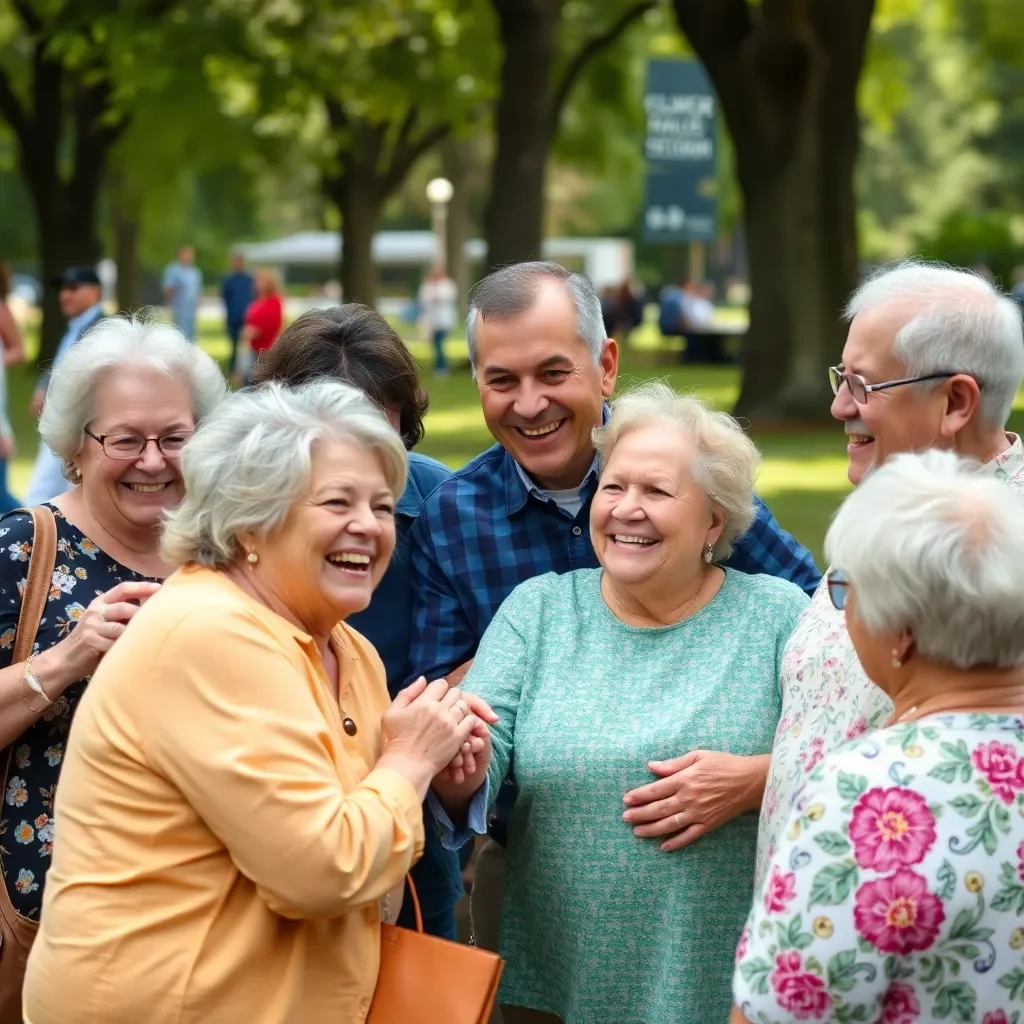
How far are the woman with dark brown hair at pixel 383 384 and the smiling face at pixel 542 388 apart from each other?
22cm

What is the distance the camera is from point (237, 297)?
98.3ft

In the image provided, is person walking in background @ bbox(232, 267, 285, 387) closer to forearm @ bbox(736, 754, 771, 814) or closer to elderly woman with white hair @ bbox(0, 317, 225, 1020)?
elderly woman with white hair @ bbox(0, 317, 225, 1020)

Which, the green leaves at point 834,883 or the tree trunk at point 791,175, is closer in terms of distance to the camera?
the green leaves at point 834,883

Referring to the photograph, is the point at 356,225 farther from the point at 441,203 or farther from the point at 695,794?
the point at 695,794

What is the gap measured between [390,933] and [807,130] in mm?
15495

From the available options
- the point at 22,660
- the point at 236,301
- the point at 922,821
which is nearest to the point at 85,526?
the point at 22,660

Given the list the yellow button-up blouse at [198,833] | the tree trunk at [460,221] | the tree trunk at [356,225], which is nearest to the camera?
the yellow button-up blouse at [198,833]

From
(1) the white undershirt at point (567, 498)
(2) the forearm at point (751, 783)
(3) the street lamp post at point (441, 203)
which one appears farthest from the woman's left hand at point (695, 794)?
(3) the street lamp post at point (441, 203)

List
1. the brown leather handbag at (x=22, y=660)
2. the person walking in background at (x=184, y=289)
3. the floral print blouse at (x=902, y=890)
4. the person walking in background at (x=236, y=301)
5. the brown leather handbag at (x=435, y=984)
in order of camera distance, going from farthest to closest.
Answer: the person walking in background at (x=184, y=289)
the person walking in background at (x=236, y=301)
the brown leather handbag at (x=22, y=660)
the brown leather handbag at (x=435, y=984)
the floral print blouse at (x=902, y=890)

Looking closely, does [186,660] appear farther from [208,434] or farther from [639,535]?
[639,535]

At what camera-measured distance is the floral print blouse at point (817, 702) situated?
3.02m

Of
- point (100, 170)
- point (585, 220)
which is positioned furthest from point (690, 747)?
point (585, 220)

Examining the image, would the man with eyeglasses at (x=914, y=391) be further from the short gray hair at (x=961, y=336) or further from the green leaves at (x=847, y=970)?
the green leaves at (x=847, y=970)

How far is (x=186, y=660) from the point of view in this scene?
8.80 ft
